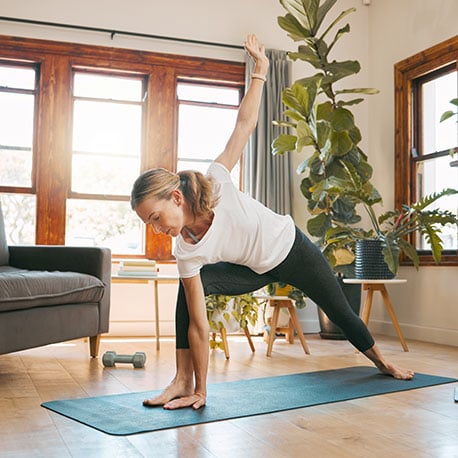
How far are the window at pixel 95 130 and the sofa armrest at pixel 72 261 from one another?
46.1 inches

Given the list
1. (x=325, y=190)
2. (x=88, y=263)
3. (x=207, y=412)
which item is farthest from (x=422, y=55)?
(x=207, y=412)

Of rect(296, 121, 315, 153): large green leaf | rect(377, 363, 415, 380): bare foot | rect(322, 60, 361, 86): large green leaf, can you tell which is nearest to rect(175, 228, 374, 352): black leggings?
rect(377, 363, 415, 380): bare foot

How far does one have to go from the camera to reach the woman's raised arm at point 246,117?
2336mm

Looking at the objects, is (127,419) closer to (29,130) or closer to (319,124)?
(319,124)

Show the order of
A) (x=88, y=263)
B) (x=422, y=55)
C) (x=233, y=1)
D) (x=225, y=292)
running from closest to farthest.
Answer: (x=225, y=292) < (x=88, y=263) < (x=422, y=55) < (x=233, y=1)

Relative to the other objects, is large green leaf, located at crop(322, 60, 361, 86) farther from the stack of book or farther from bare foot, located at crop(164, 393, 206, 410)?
bare foot, located at crop(164, 393, 206, 410)

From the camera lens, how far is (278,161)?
204 inches

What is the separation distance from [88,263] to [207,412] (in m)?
1.56

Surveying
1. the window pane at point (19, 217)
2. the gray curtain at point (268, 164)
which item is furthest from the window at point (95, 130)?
the gray curtain at point (268, 164)

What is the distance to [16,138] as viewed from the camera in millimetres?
4887

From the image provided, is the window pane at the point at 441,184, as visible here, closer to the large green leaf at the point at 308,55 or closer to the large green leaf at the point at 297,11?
the large green leaf at the point at 308,55

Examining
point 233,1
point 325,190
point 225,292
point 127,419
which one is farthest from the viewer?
point 233,1

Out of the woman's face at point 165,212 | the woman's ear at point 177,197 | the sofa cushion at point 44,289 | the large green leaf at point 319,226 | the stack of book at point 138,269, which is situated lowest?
the sofa cushion at point 44,289

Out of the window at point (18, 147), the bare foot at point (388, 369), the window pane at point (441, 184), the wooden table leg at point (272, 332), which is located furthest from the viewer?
the window at point (18, 147)
